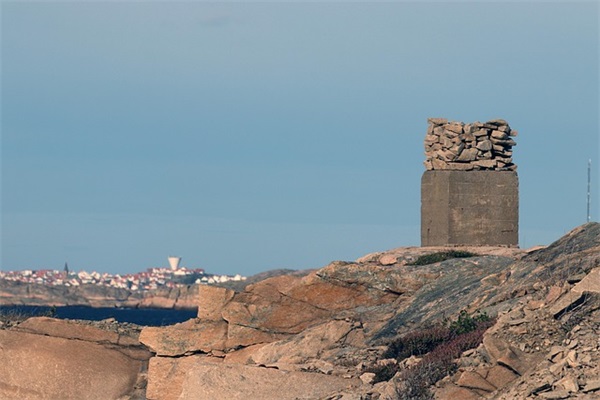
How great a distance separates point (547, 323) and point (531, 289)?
327cm

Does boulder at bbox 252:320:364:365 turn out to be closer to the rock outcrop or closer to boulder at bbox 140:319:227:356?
boulder at bbox 140:319:227:356

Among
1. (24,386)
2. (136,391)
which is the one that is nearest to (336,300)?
(136,391)

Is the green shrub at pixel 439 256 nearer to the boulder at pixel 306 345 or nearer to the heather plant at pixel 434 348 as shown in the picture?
the boulder at pixel 306 345

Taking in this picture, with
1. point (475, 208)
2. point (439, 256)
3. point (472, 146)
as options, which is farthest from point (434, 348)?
point (472, 146)

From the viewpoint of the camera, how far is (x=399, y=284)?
27953 millimetres

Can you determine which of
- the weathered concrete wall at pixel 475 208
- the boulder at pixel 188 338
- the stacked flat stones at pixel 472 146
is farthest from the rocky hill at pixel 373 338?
the stacked flat stones at pixel 472 146

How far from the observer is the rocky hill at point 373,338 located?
20.2 meters

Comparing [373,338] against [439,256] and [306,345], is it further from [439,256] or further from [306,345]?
[439,256]

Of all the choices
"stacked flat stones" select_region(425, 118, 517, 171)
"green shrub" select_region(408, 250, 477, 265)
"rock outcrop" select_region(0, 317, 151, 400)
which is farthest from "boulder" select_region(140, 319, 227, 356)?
"stacked flat stones" select_region(425, 118, 517, 171)

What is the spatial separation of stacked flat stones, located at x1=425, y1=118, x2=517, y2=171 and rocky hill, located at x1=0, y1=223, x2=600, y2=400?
3004 mm

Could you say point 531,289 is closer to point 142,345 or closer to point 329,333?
point 329,333

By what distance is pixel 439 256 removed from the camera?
99.6 ft

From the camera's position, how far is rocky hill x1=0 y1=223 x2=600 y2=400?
20219mm

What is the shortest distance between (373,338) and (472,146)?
36.3 feet
